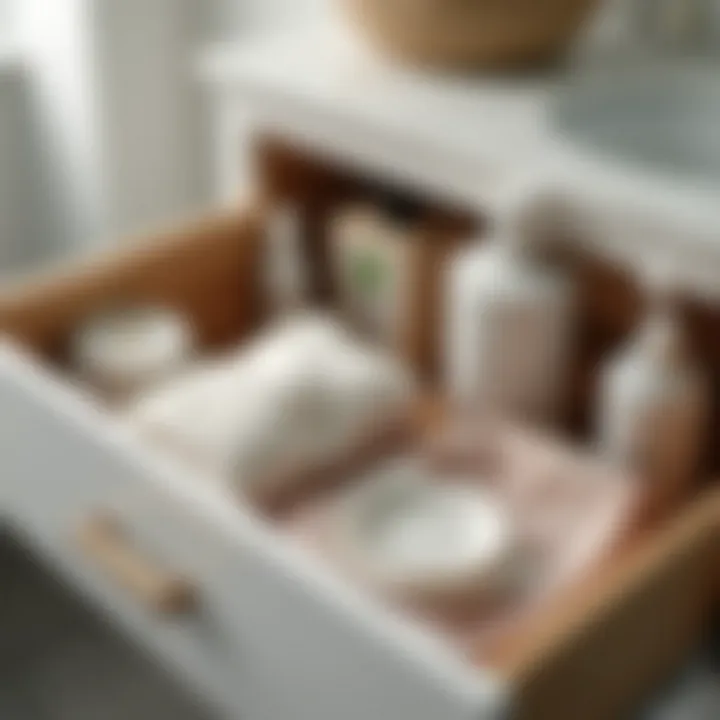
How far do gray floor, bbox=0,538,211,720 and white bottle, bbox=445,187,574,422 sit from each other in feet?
1.64

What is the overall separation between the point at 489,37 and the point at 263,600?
485 millimetres

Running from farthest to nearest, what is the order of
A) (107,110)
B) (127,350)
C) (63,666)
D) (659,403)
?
1. (107,110)
2. (63,666)
3. (127,350)
4. (659,403)

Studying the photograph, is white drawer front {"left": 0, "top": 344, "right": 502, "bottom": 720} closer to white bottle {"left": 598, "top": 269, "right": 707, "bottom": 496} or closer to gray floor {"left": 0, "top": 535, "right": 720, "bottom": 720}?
white bottle {"left": 598, "top": 269, "right": 707, "bottom": 496}

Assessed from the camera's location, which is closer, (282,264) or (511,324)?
(511,324)

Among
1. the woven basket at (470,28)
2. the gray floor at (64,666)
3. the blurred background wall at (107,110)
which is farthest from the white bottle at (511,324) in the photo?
the blurred background wall at (107,110)

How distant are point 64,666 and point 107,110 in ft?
2.05

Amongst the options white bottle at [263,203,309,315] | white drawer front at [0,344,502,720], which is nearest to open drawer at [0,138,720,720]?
white drawer front at [0,344,502,720]

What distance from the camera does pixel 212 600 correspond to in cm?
71

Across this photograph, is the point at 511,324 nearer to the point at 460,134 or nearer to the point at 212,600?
the point at 460,134

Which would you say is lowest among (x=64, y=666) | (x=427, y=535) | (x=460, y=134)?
(x=64, y=666)

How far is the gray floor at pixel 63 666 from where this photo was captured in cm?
122

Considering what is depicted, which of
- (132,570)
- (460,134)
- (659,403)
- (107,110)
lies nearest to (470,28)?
(460,134)

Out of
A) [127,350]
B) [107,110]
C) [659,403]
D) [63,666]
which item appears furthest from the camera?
[107,110]

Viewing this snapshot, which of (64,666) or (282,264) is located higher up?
(282,264)
